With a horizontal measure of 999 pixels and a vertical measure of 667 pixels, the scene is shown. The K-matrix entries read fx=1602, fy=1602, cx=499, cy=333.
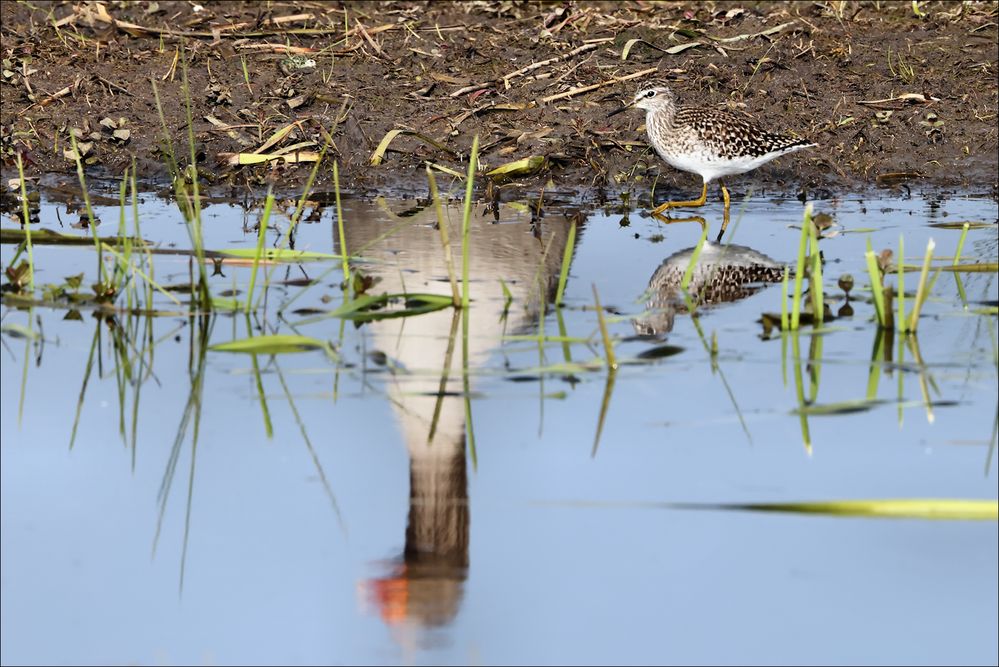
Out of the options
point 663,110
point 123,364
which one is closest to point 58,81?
point 663,110

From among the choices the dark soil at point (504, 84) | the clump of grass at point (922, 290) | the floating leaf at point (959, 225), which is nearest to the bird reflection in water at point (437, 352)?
the dark soil at point (504, 84)

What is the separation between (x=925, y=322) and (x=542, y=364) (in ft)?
6.12

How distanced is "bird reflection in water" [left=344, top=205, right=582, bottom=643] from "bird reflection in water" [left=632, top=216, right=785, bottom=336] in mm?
536

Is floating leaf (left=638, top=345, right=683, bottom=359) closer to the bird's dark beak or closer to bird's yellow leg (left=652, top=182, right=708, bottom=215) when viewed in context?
bird's yellow leg (left=652, top=182, right=708, bottom=215)

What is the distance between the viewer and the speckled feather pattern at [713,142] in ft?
33.7

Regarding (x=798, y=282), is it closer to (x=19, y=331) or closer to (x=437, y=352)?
(x=437, y=352)

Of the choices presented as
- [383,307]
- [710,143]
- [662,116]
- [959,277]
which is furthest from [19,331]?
[662,116]

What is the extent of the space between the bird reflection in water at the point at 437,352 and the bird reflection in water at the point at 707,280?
536 mm

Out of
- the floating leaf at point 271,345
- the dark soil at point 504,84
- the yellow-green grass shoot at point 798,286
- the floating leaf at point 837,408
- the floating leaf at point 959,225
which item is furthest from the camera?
the dark soil at point 504,84

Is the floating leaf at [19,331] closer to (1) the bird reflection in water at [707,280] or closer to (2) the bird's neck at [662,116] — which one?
(1) the bird reflection in water at [707,280]

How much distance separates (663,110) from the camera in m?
10.9

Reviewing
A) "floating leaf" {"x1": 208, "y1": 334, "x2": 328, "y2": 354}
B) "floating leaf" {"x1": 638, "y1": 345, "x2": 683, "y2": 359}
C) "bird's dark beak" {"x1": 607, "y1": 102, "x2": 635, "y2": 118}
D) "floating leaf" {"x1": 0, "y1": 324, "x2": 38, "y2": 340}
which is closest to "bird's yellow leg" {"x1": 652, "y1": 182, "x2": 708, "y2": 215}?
"bird's dark beak" {"x1": 607, "y1": 102, "x2": 635, "y2": 118}

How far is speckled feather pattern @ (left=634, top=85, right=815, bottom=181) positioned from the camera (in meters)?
10.3

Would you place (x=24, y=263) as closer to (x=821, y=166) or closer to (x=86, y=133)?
(x=86, y=133)
